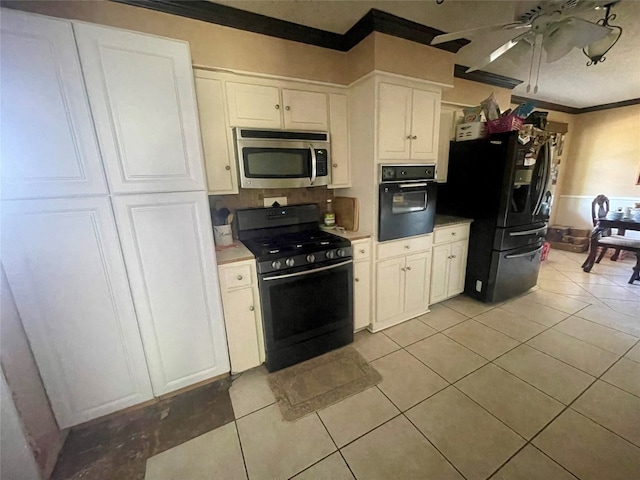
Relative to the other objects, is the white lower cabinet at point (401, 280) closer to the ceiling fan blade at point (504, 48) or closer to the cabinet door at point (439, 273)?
the cabinet door at point (439, 273)

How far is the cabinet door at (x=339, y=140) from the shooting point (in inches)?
90.1

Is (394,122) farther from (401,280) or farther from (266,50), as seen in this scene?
(401,280)

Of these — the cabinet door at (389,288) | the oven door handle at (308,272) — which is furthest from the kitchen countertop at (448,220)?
the oven door handle at (308,272)

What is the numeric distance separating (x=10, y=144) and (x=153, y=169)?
57 centimetres

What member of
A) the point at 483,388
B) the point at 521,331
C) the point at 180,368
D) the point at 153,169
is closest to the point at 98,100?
the point at 153,169

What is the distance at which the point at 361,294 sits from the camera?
7.66 feet

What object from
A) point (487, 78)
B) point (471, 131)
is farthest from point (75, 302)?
point (487, 78)

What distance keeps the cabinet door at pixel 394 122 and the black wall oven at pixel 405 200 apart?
0.45ft

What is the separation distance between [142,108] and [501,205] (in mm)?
3112

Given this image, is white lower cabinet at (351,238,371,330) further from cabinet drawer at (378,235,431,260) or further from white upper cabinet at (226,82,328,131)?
white upper cabinet at (226,82,328,131)

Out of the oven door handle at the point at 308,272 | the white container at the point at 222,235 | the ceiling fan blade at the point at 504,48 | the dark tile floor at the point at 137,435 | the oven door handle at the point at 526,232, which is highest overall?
the ceiling fan blade at the point at 504,48

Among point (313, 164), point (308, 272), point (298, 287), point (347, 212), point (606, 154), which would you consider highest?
point (606, 154)

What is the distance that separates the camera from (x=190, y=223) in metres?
1.59

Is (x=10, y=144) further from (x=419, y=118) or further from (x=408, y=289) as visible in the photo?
(x=408, y=289)
